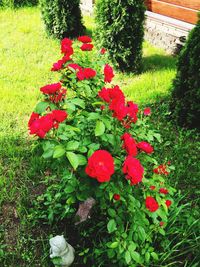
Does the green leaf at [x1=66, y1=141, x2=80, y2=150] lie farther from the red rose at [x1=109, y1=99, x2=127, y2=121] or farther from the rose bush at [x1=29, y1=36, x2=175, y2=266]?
the red rose at [x1=109, y1=99, x2=127, y2=121]

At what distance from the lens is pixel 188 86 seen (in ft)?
13.0

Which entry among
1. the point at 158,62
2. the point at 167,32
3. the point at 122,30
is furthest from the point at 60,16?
the point at 158,62

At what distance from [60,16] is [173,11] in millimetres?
2261

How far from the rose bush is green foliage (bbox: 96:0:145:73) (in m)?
2.69

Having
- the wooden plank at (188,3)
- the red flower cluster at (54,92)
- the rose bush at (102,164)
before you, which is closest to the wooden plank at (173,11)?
the wooden plank at (188,3)

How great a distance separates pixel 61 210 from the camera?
2.77 m

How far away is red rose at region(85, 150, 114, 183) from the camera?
1.56 meters

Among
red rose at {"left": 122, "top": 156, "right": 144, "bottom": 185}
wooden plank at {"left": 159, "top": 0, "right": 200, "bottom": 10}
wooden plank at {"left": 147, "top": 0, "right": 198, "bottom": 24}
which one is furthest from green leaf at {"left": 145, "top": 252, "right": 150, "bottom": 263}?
wooden plank at {"left": 159, "top": 0, "right": 200, "bottom": 10}

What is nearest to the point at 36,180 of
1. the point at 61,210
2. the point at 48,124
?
the point at 61,210

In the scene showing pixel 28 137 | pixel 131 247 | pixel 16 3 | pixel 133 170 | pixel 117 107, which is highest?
pixel 117 107

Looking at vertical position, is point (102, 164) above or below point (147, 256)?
above

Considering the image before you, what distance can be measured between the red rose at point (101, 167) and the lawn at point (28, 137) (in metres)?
1.06

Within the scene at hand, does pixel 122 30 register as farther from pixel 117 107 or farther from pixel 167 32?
pixel 117 107

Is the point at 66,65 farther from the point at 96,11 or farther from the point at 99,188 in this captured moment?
the point at 96,11
